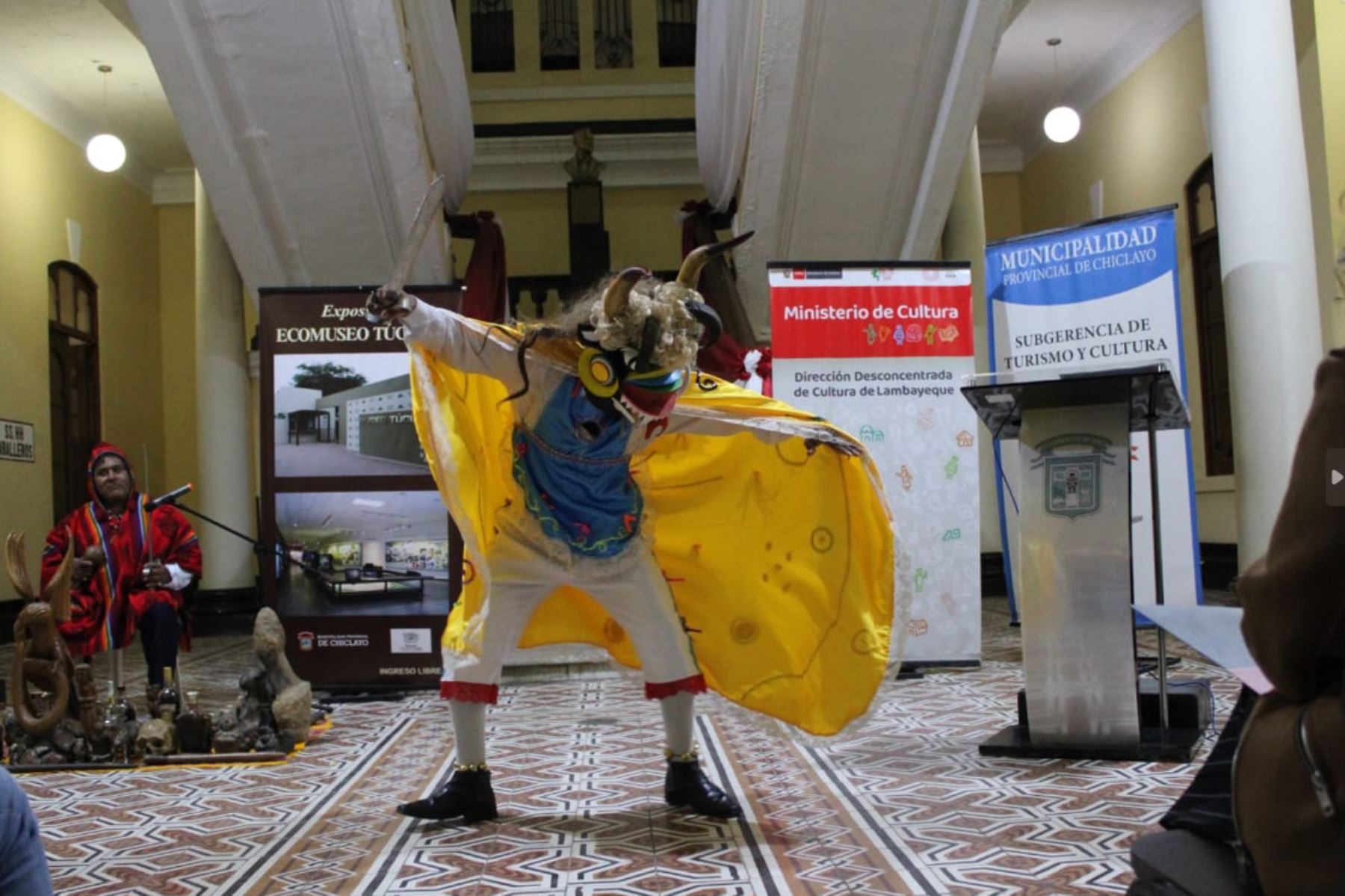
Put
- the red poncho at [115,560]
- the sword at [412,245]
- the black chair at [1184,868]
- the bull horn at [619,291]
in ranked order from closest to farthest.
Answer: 1. the black chair at [1184,868]
2. the sword at [412,245]
3. the bull horn at [619,291]
4. the red poncho at [115,560]

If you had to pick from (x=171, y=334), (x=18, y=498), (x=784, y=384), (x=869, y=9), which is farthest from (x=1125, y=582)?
(x=171, y=334)

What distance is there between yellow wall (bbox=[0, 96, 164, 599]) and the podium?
26.8 ft

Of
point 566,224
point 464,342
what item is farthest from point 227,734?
point 566,224

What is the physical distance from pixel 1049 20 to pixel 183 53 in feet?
22.0

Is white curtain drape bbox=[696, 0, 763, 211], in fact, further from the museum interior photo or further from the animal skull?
the animal skull

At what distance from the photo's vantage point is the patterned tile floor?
9.40 ft

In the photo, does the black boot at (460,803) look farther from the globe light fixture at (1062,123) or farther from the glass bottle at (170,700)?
the globe light fixture at (1062,123)

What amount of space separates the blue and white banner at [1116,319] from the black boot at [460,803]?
354cm

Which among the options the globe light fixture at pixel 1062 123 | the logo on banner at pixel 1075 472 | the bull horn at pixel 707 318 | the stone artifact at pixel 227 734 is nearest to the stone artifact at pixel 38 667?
the stone artifact at pixel 227 734

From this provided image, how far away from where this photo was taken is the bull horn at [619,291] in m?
3.29

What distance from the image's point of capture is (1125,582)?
3963 mm

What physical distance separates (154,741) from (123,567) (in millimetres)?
1241

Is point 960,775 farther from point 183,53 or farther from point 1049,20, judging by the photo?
point 1049,20

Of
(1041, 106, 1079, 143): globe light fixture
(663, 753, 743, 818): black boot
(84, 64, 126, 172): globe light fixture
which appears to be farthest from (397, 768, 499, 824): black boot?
(1041, 106, 1079, 143): globe light fixture
